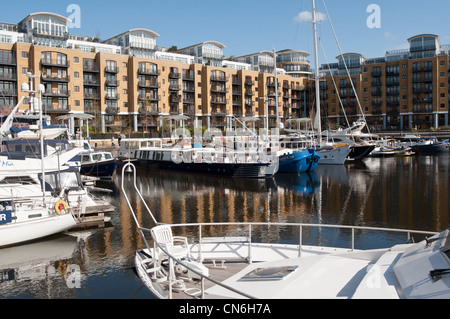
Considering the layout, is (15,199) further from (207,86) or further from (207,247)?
(207,86)

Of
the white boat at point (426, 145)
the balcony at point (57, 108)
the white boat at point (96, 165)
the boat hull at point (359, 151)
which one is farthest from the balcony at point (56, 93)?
the white boat at point (426, 145)

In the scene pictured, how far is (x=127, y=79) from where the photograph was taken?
67.1 metres

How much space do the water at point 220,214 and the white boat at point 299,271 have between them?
2.30 meters

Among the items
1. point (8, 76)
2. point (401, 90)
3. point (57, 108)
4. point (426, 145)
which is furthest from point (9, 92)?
point (401, 90)

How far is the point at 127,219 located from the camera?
60.4 feet

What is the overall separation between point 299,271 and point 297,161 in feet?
100

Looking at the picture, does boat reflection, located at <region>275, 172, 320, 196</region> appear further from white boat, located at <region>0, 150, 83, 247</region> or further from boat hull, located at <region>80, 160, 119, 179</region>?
white boat, located at <region>0, 150, 83, 247</region>

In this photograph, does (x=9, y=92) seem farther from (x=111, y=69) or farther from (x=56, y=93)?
(x=111, y=69)

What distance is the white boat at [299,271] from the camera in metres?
5.10

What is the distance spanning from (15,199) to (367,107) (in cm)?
8271

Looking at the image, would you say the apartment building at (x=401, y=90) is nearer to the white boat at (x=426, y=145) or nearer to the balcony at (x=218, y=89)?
the white boat at (x=426, y=145)

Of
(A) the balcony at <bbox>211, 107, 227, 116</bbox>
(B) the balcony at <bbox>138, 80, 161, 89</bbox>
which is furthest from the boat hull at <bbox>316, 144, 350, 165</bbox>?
(A) the balcony at <bbox>211, 107, 227, 116</bbox>

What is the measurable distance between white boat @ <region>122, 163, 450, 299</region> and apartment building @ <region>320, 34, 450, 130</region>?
78.9m
